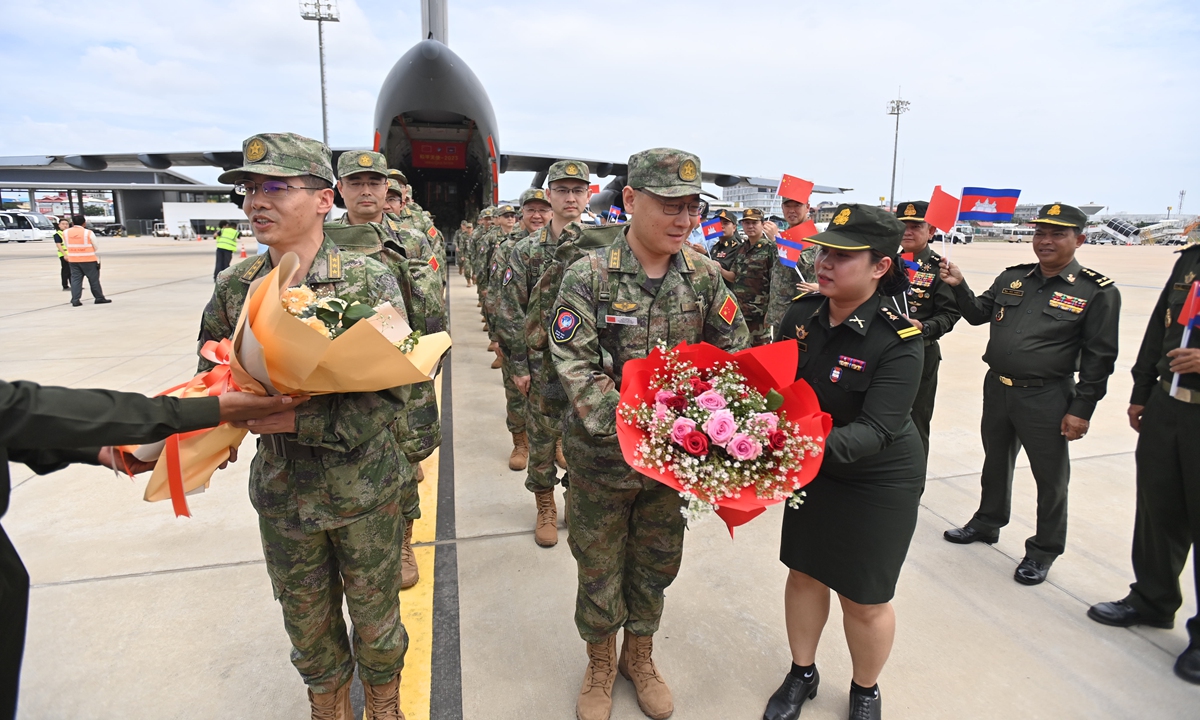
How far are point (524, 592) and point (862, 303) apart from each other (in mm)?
2201

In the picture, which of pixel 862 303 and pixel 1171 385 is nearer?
pixel 862 303

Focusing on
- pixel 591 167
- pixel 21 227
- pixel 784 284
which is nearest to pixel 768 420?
pixel 784 284

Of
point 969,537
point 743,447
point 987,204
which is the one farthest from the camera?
point 987,204

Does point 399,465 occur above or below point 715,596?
above

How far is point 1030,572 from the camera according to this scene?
3.28 m

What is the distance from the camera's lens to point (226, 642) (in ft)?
8.95

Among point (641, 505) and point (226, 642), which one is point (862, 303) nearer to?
point (641, 505)

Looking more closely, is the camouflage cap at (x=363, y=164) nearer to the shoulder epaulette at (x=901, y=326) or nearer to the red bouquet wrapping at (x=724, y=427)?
the red bouquet wrapping at (x=724, y=427)

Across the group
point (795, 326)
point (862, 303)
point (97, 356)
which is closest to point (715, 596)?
point (795, 326)

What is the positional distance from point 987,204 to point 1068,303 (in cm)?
88

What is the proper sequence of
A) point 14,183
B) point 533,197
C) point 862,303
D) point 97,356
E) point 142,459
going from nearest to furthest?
point 142,459 → point 862,303 → point 533,197 → point 97,356 → point 14,183

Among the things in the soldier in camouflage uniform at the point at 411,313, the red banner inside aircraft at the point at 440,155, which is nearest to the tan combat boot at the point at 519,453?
the soldier in camouflage uniform at the point at 411,313

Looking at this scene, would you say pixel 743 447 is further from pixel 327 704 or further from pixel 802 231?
pixel 802 231

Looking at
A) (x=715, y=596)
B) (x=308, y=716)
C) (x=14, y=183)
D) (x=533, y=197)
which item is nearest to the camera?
(x=308, y=716)
